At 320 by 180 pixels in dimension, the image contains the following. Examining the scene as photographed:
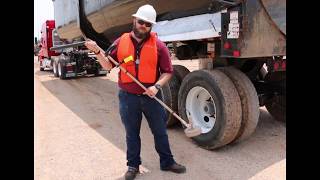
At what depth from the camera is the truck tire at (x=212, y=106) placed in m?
4.39

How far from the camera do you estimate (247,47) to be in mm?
4102

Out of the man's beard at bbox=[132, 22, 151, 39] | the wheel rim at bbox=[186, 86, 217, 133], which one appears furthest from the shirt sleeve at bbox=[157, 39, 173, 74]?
the wheel rim at bbox=[186, 86, 217, 133]

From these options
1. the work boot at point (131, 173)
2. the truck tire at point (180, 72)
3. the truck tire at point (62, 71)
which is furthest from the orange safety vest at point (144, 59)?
the truck tire at point (62, 71)

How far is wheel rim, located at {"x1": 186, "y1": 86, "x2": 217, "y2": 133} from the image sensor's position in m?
4.86

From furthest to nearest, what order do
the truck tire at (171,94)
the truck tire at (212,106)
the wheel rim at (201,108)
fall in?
the truck tire at (171,94) → the wheel rim at (201,108) → the truck tire at (212,106)

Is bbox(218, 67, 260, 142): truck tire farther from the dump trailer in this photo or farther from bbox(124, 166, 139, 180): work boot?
bbox(124, 166, 139, 180): work boot

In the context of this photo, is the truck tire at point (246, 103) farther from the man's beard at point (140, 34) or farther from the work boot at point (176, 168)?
the man's beard at point (140, 34)

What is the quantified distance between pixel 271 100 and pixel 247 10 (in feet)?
7.42

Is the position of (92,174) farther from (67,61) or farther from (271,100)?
(67,61)

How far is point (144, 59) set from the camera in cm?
369

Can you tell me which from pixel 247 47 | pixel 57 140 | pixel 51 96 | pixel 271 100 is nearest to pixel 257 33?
pixel 247 47

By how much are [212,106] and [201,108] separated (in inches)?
7.2

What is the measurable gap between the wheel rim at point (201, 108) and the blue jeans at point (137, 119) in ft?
3.35

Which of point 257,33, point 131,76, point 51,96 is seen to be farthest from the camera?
point 51,96
